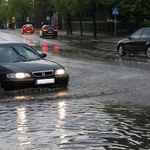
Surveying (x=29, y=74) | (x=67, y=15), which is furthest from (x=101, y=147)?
(x=67, y=15)

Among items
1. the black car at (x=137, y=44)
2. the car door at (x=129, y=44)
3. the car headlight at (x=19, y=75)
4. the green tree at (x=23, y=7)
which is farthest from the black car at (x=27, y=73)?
the green tree at (x=23, y=7)

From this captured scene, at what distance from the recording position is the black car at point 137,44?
69.6ft

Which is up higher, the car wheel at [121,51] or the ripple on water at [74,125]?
the ripple on water at [74,125]

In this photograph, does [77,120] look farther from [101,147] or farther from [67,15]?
[67,15]

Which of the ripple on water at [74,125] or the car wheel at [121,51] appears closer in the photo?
the ripple on water at [74,125]

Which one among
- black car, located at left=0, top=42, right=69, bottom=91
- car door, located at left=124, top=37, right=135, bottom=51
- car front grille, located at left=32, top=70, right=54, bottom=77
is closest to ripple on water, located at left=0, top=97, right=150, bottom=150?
black car, located at left=0, top=42, right=69, bottom=91

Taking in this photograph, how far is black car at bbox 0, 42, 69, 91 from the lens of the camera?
10508 mm

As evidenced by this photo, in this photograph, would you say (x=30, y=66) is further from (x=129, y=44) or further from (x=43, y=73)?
(x=129, y=44)

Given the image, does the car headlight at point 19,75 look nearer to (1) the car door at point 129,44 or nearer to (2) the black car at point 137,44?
(2) the black car at point 137,44

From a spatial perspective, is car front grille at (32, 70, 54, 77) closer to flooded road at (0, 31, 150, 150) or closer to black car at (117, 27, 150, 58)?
flooded road at (0, 31, 150, 150)

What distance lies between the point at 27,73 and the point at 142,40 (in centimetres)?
1203

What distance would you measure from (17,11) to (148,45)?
8780 cm

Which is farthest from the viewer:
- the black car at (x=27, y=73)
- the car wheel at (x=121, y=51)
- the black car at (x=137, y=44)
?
A: the car wheel at (x=121, y=51)

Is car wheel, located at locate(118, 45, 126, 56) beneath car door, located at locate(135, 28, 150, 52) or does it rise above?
beneath
